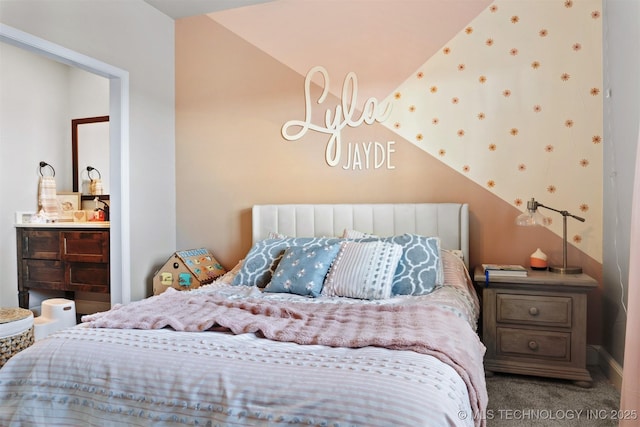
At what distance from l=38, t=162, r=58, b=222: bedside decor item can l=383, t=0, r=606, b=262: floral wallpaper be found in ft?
11.0

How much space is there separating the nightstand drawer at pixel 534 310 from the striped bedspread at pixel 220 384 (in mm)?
1044

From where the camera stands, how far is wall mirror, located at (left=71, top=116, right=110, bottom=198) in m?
4.20

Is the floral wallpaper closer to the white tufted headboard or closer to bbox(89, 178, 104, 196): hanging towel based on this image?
the white tufted headboard

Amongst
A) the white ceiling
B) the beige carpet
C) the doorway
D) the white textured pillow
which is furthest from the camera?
the white ceiling

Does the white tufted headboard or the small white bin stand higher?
the white tufted headboard

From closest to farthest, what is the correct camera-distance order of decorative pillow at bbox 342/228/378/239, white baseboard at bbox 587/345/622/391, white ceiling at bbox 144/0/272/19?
white baseboard at bbox 587/345/622/391, decorative pillow at bbox 342/228/378/239, white ceiling at bbox 144/0/272/19

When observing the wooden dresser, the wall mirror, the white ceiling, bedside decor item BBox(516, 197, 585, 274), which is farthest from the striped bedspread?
the wall mirror

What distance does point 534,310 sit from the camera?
2.43 meters

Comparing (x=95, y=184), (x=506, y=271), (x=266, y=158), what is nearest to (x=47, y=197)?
(x=95, y=184)

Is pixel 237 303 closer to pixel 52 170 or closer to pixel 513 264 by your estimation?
pixel 513 264

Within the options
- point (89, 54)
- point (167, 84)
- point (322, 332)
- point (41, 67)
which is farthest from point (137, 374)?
point (41, 67)

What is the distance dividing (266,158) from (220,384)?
2391mm

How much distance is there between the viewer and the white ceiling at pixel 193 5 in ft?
11.1

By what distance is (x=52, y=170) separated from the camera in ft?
13.6
